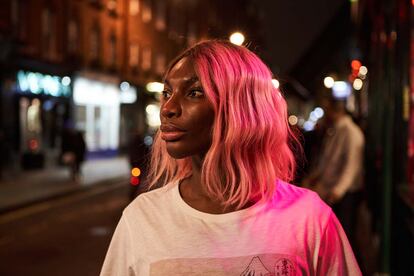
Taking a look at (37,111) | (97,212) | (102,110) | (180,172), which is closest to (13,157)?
(37,111)

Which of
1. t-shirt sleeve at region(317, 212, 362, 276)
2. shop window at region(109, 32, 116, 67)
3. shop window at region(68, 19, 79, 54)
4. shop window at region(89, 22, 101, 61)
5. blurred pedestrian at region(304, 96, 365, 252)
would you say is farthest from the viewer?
shop window at region(109, 32, 116, 67)

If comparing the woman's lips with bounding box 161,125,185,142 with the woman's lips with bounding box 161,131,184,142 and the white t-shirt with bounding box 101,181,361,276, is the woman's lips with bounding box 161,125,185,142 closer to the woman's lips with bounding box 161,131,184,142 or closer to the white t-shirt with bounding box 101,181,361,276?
the woman's lips with bounding box 161,131,184,142

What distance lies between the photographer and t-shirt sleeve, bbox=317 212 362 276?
6.07 feet

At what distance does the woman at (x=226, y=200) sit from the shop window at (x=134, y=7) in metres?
31.2

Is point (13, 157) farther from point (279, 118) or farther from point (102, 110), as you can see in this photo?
point (279, 118)

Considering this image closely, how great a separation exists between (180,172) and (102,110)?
94.5ft

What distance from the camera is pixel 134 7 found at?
1284 inches

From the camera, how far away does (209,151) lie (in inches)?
76.0

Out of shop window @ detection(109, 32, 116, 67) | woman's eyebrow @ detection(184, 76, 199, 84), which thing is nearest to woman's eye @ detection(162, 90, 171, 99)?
woman's eyebrow @ detection(184, 76, 199, 84)

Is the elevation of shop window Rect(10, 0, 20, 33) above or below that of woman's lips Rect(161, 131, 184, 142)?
above

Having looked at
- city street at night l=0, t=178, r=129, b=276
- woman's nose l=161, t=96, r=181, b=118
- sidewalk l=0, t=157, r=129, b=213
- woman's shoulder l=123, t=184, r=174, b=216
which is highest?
woman's nose l=161, t=96, r=181, b=118

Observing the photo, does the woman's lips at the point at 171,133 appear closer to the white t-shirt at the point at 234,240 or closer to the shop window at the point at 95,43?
the white t-shirt at the point at 234,240

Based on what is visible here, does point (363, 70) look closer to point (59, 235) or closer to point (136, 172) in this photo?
point (136, 172)

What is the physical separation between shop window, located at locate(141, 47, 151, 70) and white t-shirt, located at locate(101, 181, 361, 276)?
111 ft
